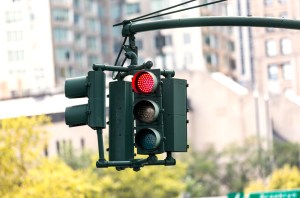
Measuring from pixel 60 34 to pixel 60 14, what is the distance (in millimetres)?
1790

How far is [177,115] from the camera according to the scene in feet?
34.3

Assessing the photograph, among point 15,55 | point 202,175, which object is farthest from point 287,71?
point 15,55

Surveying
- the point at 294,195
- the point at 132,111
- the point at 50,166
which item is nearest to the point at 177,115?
the point at 132,111

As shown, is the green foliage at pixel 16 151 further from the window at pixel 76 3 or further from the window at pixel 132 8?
the window at pixel 132 8

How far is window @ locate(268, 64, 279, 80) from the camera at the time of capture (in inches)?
4055

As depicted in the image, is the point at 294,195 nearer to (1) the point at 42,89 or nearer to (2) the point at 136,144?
(2) the point at 136,144

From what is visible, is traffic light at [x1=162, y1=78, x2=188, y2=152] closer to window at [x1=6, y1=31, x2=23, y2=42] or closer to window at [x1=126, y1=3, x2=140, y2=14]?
window at [x1=6, y1=31, x2=23, y2=42]

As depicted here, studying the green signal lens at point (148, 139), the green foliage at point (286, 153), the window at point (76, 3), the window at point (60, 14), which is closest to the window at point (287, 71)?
the green foliage at point (286, 153)

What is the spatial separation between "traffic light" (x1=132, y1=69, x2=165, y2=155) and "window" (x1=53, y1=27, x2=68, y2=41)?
291 ft

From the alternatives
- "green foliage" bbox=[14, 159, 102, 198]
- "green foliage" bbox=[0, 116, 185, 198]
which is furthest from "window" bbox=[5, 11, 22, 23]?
"green foliage" bbox=[14, 159, 102, 198]

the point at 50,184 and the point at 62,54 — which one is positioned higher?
the point at 62,54

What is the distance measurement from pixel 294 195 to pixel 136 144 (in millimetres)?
32175

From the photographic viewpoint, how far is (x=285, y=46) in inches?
4063

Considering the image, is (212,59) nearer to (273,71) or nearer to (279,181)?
(273,71)
